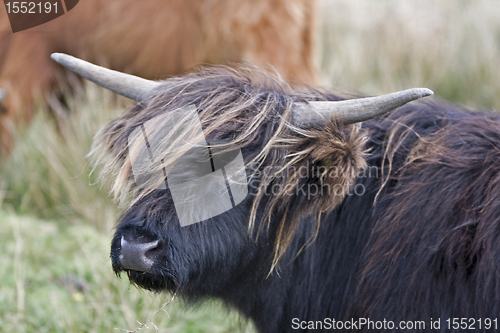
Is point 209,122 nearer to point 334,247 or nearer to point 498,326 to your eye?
point 334,247

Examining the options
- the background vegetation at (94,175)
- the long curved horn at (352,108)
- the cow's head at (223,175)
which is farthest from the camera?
the background vegetation at (94,175)

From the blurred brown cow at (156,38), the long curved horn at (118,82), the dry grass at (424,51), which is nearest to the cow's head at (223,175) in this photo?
the long curved horn at (118,82)

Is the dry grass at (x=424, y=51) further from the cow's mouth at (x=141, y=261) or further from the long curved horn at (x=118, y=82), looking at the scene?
the cow's mouth at (x=141, y=261)

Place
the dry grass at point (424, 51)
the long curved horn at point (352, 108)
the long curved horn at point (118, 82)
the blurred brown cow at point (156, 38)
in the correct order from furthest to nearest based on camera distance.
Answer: the dry grass at point (424, 51)
the blurred brown cow at point (156, 38)
the long curved horn at point (118, 82)
the long curved horn at point (352, 108)

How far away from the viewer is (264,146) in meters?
1.57

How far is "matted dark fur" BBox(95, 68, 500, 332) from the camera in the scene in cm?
150

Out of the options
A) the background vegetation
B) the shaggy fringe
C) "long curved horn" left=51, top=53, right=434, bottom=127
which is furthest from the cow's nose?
"long curved horn" left=51, top=53, right=434, bottom=127

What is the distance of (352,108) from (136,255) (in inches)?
32.4

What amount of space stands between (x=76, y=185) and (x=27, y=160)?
621 mm

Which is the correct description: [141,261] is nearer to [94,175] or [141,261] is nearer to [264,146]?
[264,146]

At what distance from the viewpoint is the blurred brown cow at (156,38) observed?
3398mm

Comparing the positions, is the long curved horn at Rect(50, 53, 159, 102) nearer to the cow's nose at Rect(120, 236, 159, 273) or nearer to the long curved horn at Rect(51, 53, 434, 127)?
the long curved horn at Rect(51, 53, 434, 127)

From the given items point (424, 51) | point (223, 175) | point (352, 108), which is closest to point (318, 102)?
point (352, 108)

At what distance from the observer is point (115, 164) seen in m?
1.71
